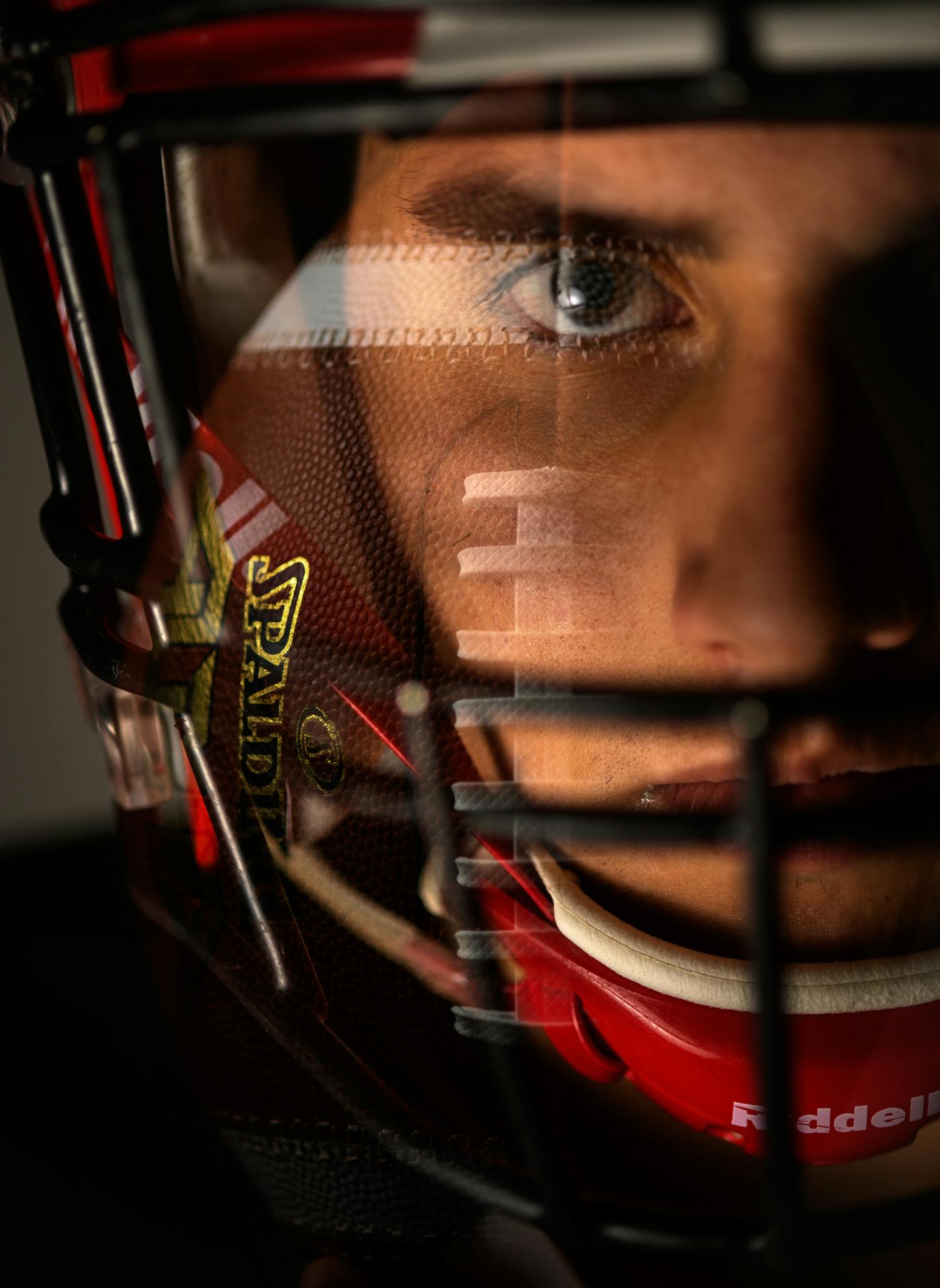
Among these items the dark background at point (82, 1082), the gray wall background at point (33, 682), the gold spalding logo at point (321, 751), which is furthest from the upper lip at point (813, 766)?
the gray wall background at point (33, 682)

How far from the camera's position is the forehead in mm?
398

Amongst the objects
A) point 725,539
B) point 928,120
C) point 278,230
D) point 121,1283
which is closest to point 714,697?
point 725,539

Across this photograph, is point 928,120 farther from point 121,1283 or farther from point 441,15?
point 121,1283

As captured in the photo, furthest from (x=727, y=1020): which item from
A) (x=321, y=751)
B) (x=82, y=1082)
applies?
(x=82, y=1082)

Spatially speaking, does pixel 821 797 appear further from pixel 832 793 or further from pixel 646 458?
pixel 646 458

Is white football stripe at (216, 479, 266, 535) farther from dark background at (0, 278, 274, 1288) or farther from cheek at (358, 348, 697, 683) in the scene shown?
dark background at (0, 278, 274, 1288)

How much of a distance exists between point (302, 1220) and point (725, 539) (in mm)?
435

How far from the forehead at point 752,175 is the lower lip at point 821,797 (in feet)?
0.66

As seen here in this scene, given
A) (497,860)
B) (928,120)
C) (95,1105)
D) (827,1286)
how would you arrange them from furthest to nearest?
(95,1105) → (827,1286) → (497,860) → (928,120)

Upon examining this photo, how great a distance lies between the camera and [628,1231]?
493 millimetres

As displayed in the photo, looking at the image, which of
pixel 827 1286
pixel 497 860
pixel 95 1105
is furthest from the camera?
pixel 95 1105

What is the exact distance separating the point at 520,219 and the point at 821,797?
255 millimetres

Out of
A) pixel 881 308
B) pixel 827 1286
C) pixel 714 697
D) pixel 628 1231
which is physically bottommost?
pixel 827 1286

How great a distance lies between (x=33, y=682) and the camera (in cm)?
115
